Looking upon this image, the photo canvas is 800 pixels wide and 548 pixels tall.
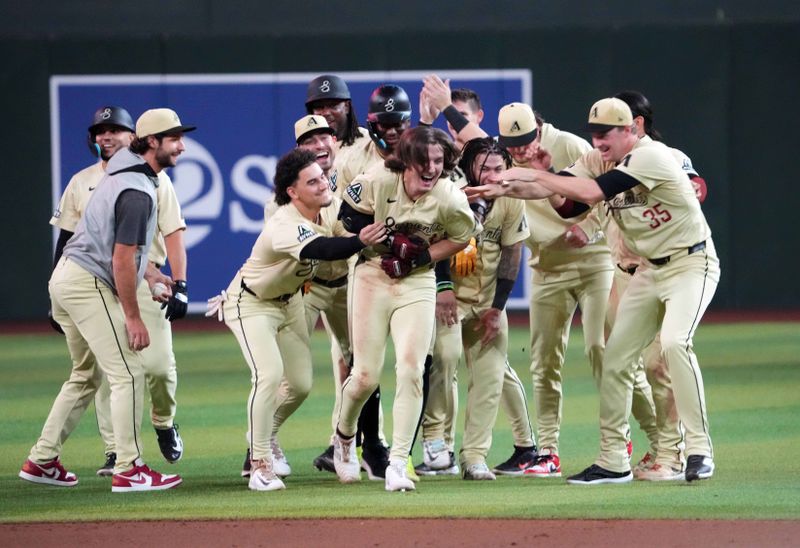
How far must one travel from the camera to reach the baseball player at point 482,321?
25.0 feet

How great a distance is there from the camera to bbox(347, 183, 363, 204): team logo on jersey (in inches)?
280

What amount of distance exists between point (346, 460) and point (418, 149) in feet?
5.63

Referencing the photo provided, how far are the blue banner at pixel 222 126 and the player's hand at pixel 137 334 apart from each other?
9135mm

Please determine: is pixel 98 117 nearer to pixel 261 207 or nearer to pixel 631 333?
pixel 631 333

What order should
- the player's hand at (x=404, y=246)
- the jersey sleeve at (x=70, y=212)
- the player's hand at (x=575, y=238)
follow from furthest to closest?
the jersey sleeve at (x=70, y=212), the player's hand at (x=575, y=238), the player's hand at (x=404, y=246)

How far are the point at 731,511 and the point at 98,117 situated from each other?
14.4 ft

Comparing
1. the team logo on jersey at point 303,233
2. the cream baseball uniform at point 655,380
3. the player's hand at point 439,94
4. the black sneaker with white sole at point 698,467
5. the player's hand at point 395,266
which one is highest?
the player's hand at point 439,94

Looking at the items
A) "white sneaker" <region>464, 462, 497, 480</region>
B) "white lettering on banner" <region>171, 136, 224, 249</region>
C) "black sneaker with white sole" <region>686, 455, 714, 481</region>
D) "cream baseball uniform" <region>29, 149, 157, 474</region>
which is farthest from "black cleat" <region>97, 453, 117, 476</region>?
"white lettering on banner" <region>171, 136, 224, 249</region>

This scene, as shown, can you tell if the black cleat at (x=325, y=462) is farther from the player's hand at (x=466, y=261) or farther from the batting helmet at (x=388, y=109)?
the batting helmet at (x=388, y=109)

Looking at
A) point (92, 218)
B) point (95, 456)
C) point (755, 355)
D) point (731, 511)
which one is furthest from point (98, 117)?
point (755, 355)

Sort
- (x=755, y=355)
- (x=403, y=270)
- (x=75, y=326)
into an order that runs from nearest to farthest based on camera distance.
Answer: (x=403, y=270) < (x=75, y=326) < (x=755, y=355)

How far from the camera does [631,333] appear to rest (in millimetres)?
7355

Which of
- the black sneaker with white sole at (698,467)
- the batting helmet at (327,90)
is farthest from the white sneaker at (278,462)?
the black sneaker with white sole at (698,467)

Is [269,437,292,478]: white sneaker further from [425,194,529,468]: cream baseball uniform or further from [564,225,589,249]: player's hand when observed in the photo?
[564,225,589,249]: player's hand
